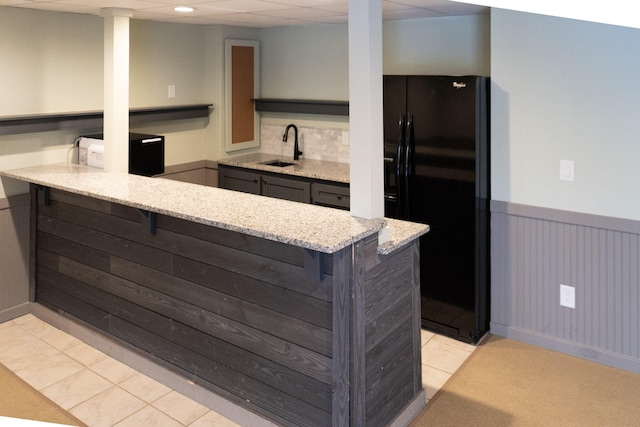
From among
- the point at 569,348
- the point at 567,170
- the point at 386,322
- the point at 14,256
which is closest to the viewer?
the point at 386,322

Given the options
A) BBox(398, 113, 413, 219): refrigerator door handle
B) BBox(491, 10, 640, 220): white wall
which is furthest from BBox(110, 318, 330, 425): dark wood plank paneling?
BBox(491, 10, 640, 220): white wall

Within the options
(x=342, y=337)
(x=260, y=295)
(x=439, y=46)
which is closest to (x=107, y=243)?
(x=260, y=295)

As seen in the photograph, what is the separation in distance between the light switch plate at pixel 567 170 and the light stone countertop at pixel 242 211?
1.10 metres

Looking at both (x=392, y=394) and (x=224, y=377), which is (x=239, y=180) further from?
(x=392, y=394)

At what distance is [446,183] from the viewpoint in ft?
11.5

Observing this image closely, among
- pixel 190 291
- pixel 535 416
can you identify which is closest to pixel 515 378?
pixel 535 416

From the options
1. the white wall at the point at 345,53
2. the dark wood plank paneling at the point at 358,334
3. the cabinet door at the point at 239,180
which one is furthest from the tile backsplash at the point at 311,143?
the dark wood plank paneling at the point at 358,334

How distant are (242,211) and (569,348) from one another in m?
2.16

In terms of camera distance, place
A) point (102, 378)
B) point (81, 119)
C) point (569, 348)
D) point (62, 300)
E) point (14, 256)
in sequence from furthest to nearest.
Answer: point (81, 119) → point (14, 256) → point (62, 300) → point (569, 348) → point (102, 378)

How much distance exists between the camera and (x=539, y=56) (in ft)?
10.6

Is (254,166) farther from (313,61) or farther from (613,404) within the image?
(613,404)

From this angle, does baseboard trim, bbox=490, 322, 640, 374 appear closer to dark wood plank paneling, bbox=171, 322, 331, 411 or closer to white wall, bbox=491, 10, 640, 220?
white wall, bbox=491, 10, 640, 220

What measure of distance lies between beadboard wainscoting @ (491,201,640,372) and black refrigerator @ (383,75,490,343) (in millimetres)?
138

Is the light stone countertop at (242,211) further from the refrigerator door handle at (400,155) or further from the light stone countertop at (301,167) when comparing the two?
the light stone countertop at (301,167)
